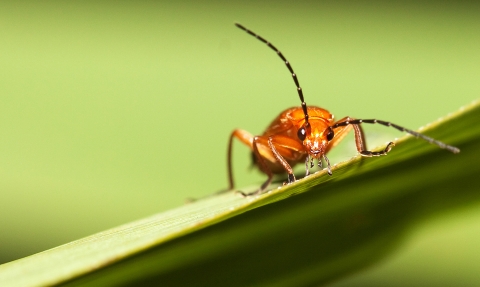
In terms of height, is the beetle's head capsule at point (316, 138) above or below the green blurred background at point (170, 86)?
below

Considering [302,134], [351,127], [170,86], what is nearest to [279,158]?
[302,134]

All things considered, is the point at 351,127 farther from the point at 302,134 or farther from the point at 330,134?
the point at 302,134

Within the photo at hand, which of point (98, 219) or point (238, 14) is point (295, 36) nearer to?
point (238, 14)

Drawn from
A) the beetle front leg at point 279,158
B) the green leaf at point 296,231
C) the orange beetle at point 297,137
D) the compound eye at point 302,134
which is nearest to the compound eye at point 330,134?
the orange beetle at point 297,137

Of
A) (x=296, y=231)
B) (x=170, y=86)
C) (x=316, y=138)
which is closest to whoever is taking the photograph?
(x=296, y=231)

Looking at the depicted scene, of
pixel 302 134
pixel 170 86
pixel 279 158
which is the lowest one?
pixel 279 158

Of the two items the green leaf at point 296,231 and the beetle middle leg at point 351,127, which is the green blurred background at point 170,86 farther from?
the green leaf at point 296,231

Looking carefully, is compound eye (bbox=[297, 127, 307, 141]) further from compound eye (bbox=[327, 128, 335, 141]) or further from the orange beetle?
compound eye (bbox=[327, 128, 335, 141])
